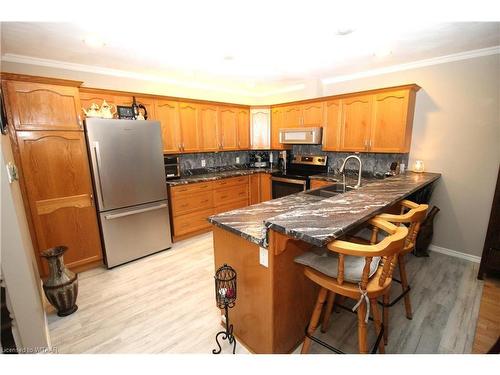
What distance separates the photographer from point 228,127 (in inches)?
168

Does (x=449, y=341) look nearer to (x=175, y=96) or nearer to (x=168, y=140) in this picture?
(x=168, y=140)

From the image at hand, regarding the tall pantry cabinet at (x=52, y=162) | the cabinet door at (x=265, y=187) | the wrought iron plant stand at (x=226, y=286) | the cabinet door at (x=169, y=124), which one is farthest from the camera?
the cabinet door at (x=265, y=187)

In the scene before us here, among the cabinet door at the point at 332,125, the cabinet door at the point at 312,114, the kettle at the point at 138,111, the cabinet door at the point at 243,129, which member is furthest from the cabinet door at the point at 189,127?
the cabinet door at the point at 332,125

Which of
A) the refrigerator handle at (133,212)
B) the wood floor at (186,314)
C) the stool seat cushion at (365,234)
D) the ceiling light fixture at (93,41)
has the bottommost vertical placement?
the wood floor at (186,314)

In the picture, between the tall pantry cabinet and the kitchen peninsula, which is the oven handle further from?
the tall pantry cabinet

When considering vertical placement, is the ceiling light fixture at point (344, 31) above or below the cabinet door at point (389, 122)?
above

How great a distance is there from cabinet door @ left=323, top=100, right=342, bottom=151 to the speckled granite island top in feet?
5.33

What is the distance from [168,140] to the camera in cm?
354

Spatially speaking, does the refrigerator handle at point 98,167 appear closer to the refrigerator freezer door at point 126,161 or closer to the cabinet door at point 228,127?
the refrigerator freezer door at point 126,161

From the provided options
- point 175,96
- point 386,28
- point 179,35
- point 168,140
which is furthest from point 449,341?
point 175,96

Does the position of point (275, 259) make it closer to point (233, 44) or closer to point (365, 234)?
point (365, 234)

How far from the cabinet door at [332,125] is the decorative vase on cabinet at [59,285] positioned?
3631 millimetres

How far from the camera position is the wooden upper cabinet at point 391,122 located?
9.80 feet

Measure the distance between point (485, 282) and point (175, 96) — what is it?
4.65 metres
